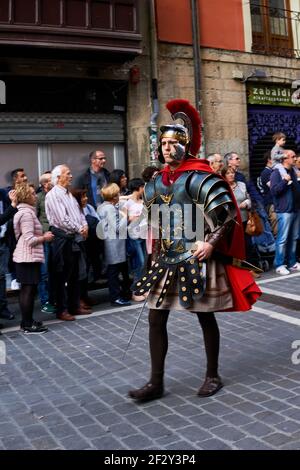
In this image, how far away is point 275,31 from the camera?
13609 millimetres

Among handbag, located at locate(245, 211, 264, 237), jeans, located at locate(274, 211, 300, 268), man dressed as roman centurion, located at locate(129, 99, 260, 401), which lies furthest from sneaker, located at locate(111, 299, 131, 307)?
man dressed as roman centurion, located at locate(129, 99, 260, 401)

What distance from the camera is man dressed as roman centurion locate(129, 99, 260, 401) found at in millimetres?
3936

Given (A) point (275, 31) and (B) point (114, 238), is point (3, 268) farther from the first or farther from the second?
(A) point (275, 31)

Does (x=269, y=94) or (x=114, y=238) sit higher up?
Answer: (x=269, y=94)

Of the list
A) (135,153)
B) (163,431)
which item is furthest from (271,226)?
(163,431)

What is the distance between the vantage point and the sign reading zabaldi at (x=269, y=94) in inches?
512

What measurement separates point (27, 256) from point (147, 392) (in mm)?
2697

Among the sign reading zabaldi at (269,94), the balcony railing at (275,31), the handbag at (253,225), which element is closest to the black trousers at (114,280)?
the handbag at (253,225)

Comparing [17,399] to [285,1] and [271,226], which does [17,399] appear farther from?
[285,1]

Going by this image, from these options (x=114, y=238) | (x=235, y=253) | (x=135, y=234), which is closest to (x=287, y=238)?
(x=135, y=234)

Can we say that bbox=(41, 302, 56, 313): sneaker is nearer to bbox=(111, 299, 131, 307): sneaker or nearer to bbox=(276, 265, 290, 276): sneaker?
bbox=(111, 299, 131, 307): sneaker

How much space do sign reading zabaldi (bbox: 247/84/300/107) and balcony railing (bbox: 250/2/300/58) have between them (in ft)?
2.59

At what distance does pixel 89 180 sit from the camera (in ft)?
29.6

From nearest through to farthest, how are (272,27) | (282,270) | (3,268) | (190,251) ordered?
(190,251)
(3,268)
(282,270)
(272,27)
